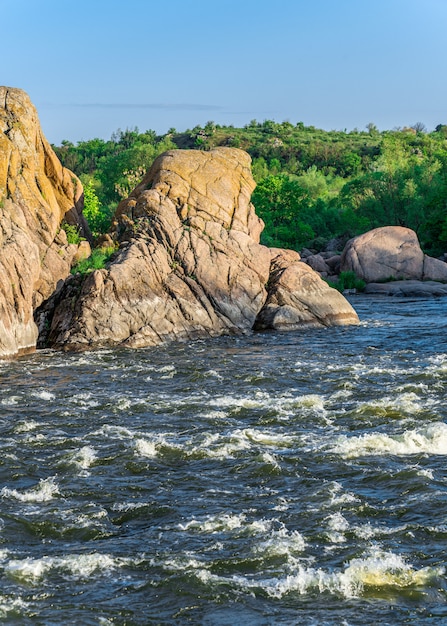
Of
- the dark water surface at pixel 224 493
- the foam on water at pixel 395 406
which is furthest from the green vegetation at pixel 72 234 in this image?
the foam on water at pixel 395 406

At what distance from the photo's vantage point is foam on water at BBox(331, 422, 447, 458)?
17531 millimetres

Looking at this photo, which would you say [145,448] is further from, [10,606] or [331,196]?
[331,196]

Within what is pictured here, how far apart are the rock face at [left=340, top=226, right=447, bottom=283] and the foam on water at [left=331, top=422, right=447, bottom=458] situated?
119ft

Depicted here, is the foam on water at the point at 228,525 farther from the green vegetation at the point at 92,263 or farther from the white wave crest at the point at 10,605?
the green vegetation at the point at 92,263

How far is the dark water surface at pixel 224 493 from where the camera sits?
11453 millimetres

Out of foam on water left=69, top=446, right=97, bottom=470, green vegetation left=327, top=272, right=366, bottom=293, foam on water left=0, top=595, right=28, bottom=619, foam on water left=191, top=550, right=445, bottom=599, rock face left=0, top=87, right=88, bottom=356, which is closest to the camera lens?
foam on water left=0, top=595, right=28, bottom=619

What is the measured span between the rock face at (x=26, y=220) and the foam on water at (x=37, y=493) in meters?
13.5

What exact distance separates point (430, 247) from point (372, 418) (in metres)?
49.5

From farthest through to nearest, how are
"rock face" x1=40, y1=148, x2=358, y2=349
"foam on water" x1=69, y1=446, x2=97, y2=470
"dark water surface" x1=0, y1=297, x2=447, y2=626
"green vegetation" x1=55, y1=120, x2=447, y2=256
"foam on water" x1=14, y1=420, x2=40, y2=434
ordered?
"green vegetation" x1=55, y1=120, x2=447, y2=256, "rock face" x1=40, y1=148, x2=358, y2=349, "foam on water" x1=14, y1=420, x2=40, y2=434, "foam on water" x1=69, y1=446, x2=97, y2=470, "dark water surface" x1=0, y1=297, x2=447, y2=626

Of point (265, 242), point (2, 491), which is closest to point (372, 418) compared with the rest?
point (2, 491)

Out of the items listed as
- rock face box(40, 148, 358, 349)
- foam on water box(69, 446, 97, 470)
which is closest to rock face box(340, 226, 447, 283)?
rock face box(40, 148, 358, 349)

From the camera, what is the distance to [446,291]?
163ft

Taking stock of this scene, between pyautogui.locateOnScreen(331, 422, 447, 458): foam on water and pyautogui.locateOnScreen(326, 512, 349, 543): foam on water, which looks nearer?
pyautogui.locateOnScreen(326, 512, 349, 543): foam on water

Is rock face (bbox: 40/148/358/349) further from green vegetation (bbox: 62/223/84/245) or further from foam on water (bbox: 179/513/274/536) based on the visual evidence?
foam on water (bbox: 179/513/274/536)
